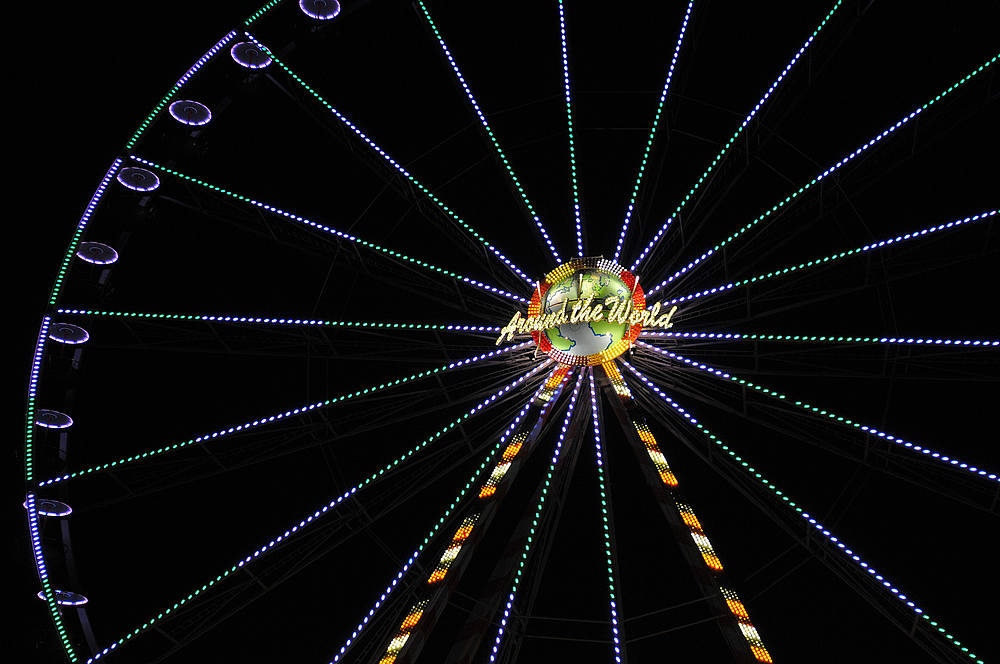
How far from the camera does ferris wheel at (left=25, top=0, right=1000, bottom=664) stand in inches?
419

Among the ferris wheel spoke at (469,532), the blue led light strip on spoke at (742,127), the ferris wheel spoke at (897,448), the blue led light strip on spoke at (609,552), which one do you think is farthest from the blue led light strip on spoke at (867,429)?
the ferris wheel spoke at (469,532)

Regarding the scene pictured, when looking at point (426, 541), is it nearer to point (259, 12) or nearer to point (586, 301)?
point (586, 301)

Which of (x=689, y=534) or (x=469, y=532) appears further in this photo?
(x=469, y=532)

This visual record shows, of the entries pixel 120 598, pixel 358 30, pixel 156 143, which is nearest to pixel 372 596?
pixel 120 598

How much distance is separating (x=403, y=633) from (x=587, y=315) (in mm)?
4314

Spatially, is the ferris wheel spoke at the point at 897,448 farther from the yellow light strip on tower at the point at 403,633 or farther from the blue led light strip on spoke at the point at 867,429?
the yellow light strip on tower at the point at 403,633

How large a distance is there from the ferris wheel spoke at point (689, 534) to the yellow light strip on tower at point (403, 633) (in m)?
2.94

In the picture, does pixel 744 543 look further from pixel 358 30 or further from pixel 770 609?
pixel 358 30

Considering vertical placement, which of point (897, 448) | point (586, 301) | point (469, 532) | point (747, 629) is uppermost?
point (586, 301)

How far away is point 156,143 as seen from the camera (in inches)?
451

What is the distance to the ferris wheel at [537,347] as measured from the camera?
10.6 meters

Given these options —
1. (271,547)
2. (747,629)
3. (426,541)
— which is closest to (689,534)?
(747,629)

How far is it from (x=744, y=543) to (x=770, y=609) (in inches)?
39.5

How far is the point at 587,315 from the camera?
1072cm
